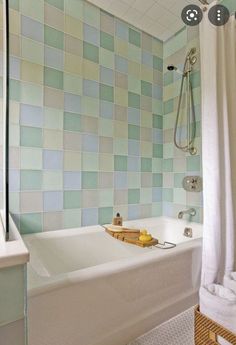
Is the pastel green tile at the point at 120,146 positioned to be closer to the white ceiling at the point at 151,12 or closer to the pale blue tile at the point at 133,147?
the pale blue tile at the point at 133,147

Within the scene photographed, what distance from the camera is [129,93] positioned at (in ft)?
6.51

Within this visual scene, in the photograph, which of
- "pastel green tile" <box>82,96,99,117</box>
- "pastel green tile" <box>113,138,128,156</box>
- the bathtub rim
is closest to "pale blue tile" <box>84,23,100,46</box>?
"pastel green tile" <box>82,96,99,117</box>

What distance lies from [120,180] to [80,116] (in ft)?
2.25

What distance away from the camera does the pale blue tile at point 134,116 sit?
1.99 metres

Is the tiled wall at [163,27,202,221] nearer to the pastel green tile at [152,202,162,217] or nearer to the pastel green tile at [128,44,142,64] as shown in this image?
the pastel green tile at [152,202,162,217]

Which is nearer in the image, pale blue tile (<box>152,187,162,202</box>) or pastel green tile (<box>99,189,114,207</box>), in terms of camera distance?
pastel green tile (<box>99,189,114,207</box>)

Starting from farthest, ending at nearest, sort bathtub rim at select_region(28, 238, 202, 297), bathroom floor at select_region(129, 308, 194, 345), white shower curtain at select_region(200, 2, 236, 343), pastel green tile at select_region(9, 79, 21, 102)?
pastel green tile at select_region(9, 79, 21, 102) → white shower curtain at select_region(200, 2, 236, 343) → bathroom floor at select_region(129, 308, 194, 345) → bathtub rim at select_region(28, 238, 202, 297)

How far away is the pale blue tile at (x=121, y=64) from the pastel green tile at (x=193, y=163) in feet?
3.45

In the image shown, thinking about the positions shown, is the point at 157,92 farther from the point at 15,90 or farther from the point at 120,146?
the point at 15,90

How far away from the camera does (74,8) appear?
5.59 feet

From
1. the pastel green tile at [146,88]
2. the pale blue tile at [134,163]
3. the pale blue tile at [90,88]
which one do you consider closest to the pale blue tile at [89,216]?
the pale blue tile at [134,163]

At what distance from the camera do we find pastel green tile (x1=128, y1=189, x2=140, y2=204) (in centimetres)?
199

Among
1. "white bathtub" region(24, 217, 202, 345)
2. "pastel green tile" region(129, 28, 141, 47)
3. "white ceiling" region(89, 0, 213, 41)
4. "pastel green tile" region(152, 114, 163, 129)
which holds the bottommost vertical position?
"white bathtub" region(24, 217, 202, 345)

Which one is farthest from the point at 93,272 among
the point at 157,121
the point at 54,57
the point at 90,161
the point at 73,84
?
the point at 157,121
